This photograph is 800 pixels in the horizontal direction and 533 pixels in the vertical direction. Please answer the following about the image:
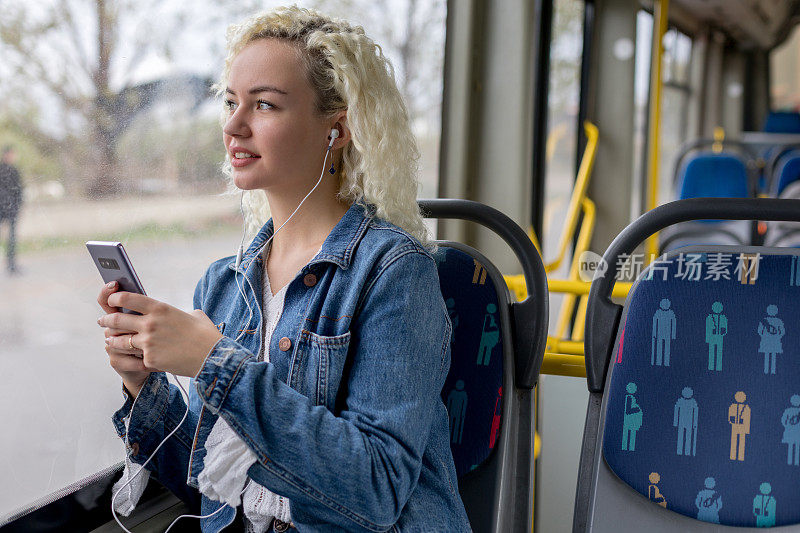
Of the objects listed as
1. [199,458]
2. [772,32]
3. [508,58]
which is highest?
[772,32]

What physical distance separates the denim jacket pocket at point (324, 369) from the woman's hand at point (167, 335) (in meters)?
0.13

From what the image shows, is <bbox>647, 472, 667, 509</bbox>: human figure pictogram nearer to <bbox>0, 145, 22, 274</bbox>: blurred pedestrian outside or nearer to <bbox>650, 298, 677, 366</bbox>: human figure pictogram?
<bbox>650, 298, 677, 366</bbox>: human figure pictogram

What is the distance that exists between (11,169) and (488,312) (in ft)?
2.50

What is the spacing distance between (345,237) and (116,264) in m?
0.31

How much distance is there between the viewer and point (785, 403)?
1.16 meters

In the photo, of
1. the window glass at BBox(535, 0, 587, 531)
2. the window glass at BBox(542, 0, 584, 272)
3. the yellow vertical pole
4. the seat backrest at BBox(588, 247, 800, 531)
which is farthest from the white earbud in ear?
the yellow vertical pole

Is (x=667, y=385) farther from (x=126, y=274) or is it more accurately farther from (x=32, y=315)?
(x=32, y=315)

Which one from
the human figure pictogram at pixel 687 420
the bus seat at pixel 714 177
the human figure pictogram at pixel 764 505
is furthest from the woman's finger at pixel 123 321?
the bus seat at pixel 714 177

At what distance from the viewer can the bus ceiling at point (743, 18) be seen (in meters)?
5.56

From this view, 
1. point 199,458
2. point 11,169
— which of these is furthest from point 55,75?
point 199,458

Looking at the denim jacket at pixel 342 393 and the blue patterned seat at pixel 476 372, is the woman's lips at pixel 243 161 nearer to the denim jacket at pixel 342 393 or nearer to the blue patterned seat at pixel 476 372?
the denim jacket at pixel 342 393

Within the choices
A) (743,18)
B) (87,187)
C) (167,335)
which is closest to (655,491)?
(167,335)

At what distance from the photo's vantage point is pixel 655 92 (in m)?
3.16

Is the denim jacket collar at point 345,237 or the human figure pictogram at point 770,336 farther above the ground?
the denim jacket collar at point 345,237
